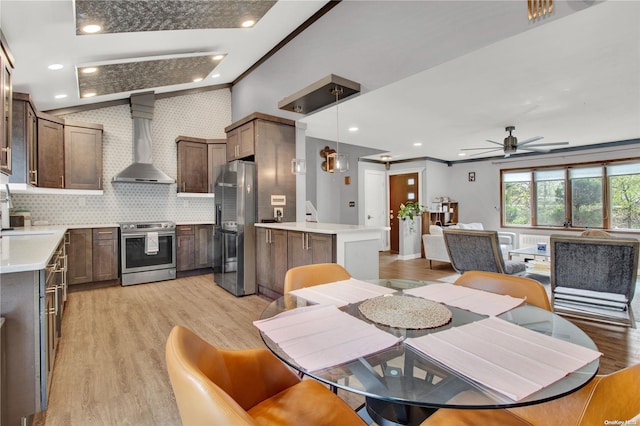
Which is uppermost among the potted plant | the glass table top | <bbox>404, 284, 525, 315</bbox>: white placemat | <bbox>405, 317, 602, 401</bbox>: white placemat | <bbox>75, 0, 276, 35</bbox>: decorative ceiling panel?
<bbox>75, 0, 276, 35</bbox>: decorative ceiling panel

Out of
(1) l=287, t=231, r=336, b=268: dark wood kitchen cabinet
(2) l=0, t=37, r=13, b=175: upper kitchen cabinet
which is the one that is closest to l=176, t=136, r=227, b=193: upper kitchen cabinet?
(1) l=287, t=231, r=336, b=268: dark wood kitchen cabinet

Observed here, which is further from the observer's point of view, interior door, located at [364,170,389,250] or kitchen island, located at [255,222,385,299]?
interior door, located at [364,170,389,250]

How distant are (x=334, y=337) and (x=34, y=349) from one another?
1680mm

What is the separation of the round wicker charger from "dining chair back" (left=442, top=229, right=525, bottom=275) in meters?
2.73

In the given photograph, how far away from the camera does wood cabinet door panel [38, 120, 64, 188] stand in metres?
3.93

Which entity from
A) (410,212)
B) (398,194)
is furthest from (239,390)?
(398,194)

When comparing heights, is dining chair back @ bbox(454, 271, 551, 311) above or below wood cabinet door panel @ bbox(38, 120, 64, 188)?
below

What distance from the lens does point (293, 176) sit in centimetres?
450

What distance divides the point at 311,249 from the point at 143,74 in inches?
126

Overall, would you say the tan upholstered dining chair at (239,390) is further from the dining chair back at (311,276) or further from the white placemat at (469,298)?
the white placemat at (469,298)

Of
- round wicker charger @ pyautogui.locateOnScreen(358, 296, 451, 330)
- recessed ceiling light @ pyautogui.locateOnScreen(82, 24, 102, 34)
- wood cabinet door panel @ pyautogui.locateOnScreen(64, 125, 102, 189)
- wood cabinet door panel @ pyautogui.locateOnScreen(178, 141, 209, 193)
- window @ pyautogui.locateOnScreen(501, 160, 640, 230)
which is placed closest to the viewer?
round wicker charger @ pyautogui.locateOnScreen(358, 296, 451, 330)

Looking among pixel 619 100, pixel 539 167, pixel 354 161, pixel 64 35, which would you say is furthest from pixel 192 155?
pixel 539 167

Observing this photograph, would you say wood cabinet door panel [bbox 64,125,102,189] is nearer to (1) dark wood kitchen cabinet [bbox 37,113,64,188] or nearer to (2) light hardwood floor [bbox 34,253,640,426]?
(1) dark wood kitchen cabinet [bbox 37,113,64,188]

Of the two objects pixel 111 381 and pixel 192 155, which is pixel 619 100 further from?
pixel 192 155
